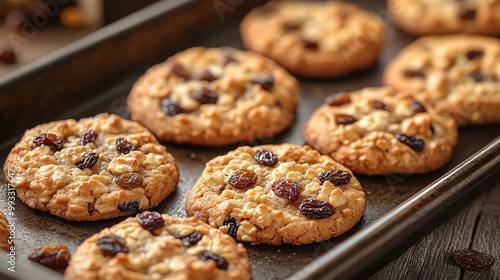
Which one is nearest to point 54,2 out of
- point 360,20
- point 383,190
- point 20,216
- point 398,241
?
point 360,20

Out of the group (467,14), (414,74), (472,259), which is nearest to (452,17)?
(467,14)

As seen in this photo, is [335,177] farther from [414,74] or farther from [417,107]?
[414,74]

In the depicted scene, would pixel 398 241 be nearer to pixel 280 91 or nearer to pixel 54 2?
pixel 280 91

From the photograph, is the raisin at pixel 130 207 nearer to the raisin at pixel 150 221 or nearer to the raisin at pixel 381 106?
the raisin at pixel 150 221

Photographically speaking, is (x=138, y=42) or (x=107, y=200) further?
(x=138, y=42)

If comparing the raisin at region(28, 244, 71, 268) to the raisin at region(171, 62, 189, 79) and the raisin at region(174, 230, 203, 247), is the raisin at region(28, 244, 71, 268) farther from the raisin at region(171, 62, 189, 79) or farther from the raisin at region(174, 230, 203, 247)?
the raisin at region(171, 62, 189, 79)

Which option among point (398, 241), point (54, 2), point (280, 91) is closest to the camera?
point (398, 241)

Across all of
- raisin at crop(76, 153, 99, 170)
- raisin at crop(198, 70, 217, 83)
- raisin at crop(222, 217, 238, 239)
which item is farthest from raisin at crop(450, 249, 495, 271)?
raisin at crop(76, 153, 99, 170)
